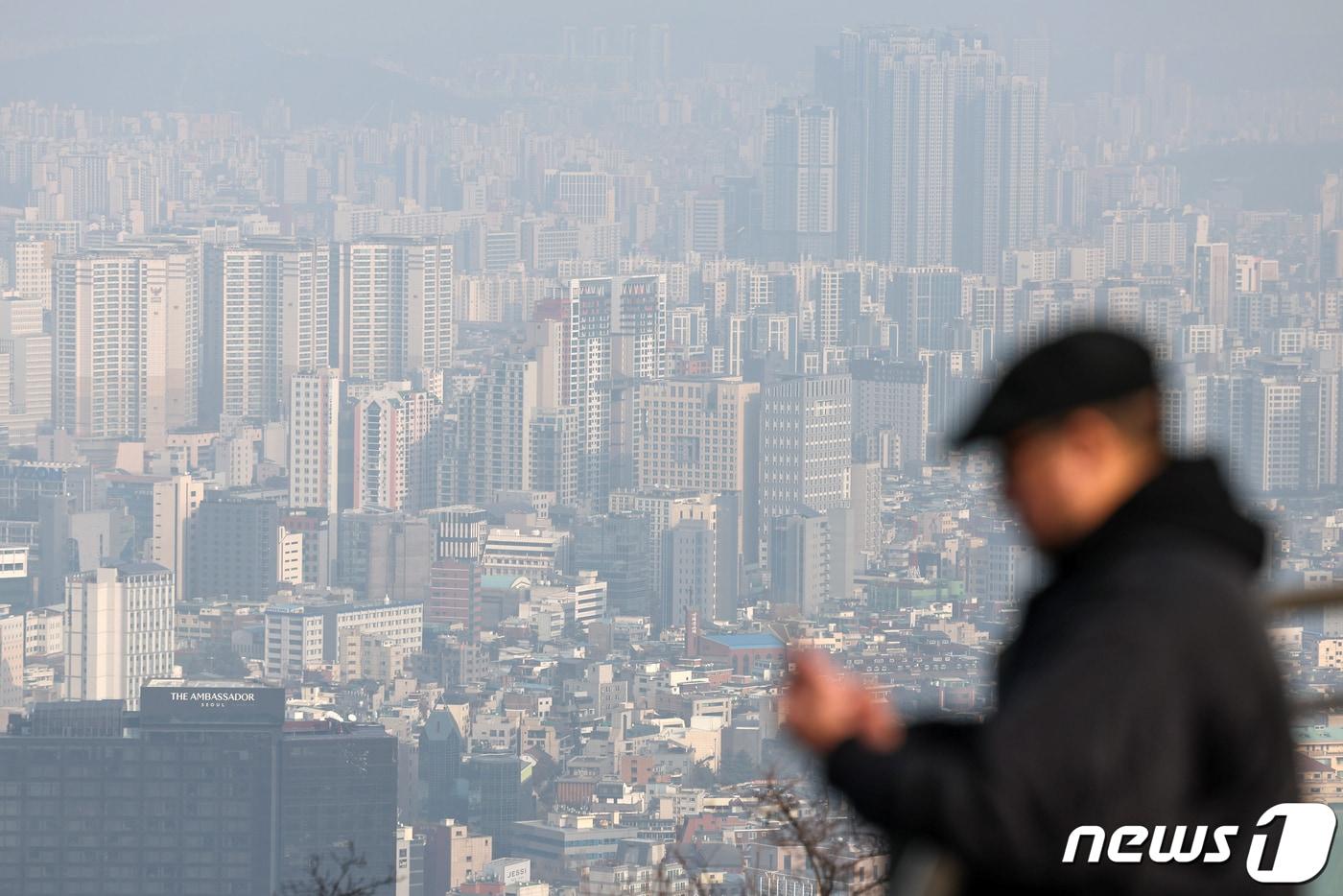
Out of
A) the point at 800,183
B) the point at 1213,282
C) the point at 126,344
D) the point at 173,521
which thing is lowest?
the point at 173,521

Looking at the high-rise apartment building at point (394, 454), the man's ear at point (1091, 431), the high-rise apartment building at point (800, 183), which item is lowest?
the high-rise apartment building at point (394, 454)

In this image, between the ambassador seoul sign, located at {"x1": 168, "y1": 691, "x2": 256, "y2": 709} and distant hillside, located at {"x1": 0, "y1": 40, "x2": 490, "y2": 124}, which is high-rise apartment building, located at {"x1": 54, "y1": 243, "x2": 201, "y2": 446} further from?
distant hillside, located at {"x1": 0, "y1": 40, "x2": 490, "y2": 124}

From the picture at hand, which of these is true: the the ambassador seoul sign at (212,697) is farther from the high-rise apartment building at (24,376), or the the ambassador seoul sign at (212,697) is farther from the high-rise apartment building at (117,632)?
the high-rise apartment building at (24,376)

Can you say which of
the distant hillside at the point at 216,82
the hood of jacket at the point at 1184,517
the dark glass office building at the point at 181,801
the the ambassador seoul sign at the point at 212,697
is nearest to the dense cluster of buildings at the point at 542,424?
the dark glass office building at the point at 181,801

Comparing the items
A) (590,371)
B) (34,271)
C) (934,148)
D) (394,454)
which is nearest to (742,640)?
(394,454)

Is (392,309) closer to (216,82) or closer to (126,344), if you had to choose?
(126,344)

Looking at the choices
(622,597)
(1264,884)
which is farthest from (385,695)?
(1264,884)
